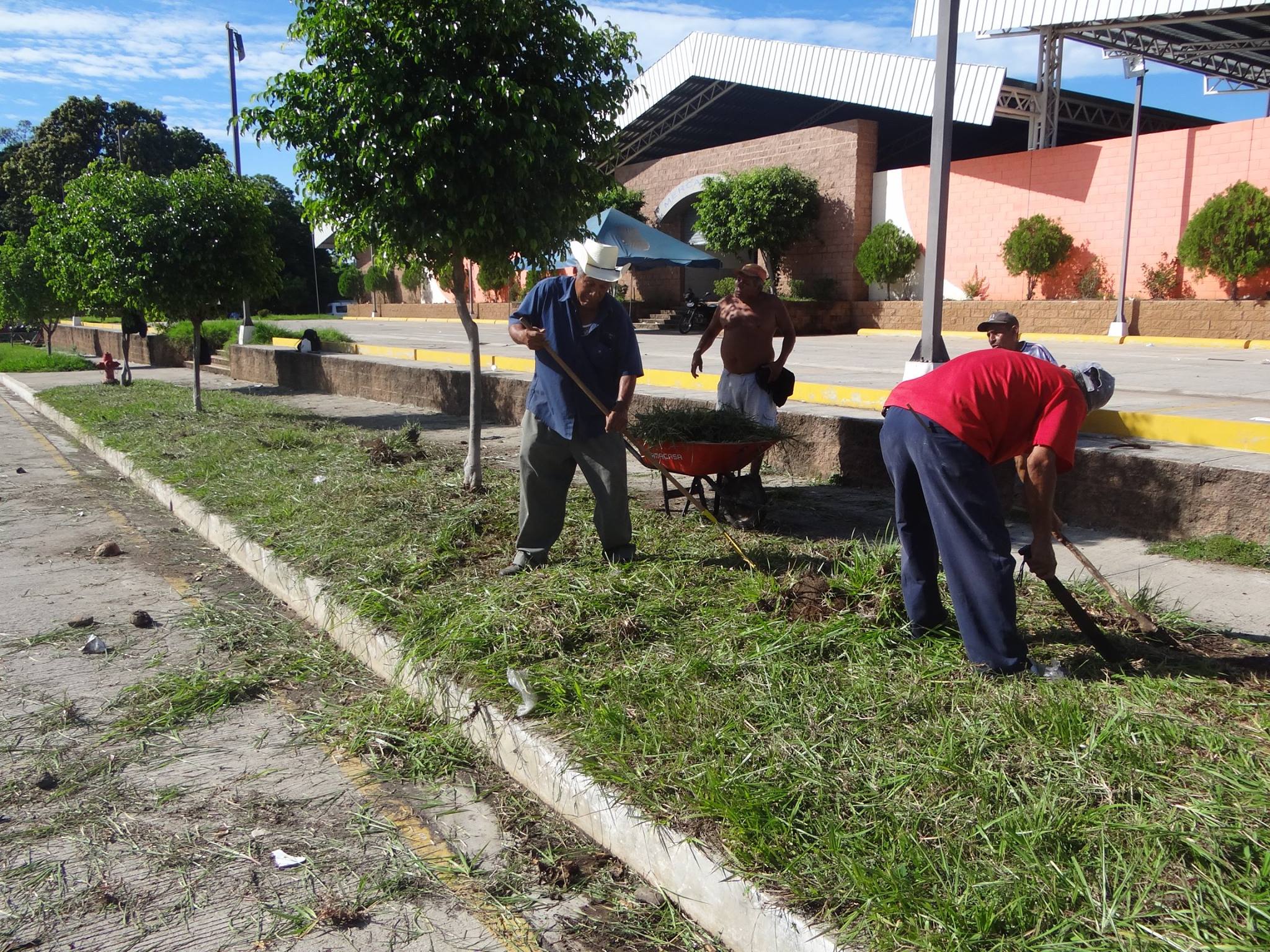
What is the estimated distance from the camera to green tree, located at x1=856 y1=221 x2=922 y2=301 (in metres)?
28.2

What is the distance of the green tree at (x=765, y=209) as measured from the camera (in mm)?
30422

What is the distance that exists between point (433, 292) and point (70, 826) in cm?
5173

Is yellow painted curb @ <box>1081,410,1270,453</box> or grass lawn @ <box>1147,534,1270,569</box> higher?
yellow painted curb @ <box>1081,410,1270,453</box>

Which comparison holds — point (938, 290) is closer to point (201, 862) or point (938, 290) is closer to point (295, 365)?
point (201, 862)

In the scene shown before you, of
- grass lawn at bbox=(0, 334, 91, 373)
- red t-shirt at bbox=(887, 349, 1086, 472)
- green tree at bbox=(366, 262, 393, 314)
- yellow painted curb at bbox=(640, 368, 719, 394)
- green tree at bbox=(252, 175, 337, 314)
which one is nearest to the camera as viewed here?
red t-shirt at bbox=(887, 349, 1086, 472)

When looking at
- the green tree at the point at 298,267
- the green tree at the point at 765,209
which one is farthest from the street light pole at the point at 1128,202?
the green tree at the point at 298,267

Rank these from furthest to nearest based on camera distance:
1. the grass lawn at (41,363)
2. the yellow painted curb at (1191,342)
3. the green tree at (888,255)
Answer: the green tree at (888,255), the grass lawn at (41,363), the yellow painted curb at (1191,342)

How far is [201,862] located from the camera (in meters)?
3.31

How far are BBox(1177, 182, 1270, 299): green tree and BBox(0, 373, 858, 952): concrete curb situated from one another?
2187cm

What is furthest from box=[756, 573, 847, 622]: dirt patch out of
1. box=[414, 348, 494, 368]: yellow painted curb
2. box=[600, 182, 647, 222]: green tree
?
box=[600, 182, 647, 222]: green tree

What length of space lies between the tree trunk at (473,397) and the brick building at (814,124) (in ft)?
55.0

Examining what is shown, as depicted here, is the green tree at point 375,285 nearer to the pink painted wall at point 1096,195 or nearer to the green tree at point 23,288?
the green tree at point 23,288

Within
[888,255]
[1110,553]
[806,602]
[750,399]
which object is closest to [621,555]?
[806,602]

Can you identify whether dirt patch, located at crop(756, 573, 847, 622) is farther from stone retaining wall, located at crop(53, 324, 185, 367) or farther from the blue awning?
stone retaining wall, located at crop(53, 324, 185, 367)
